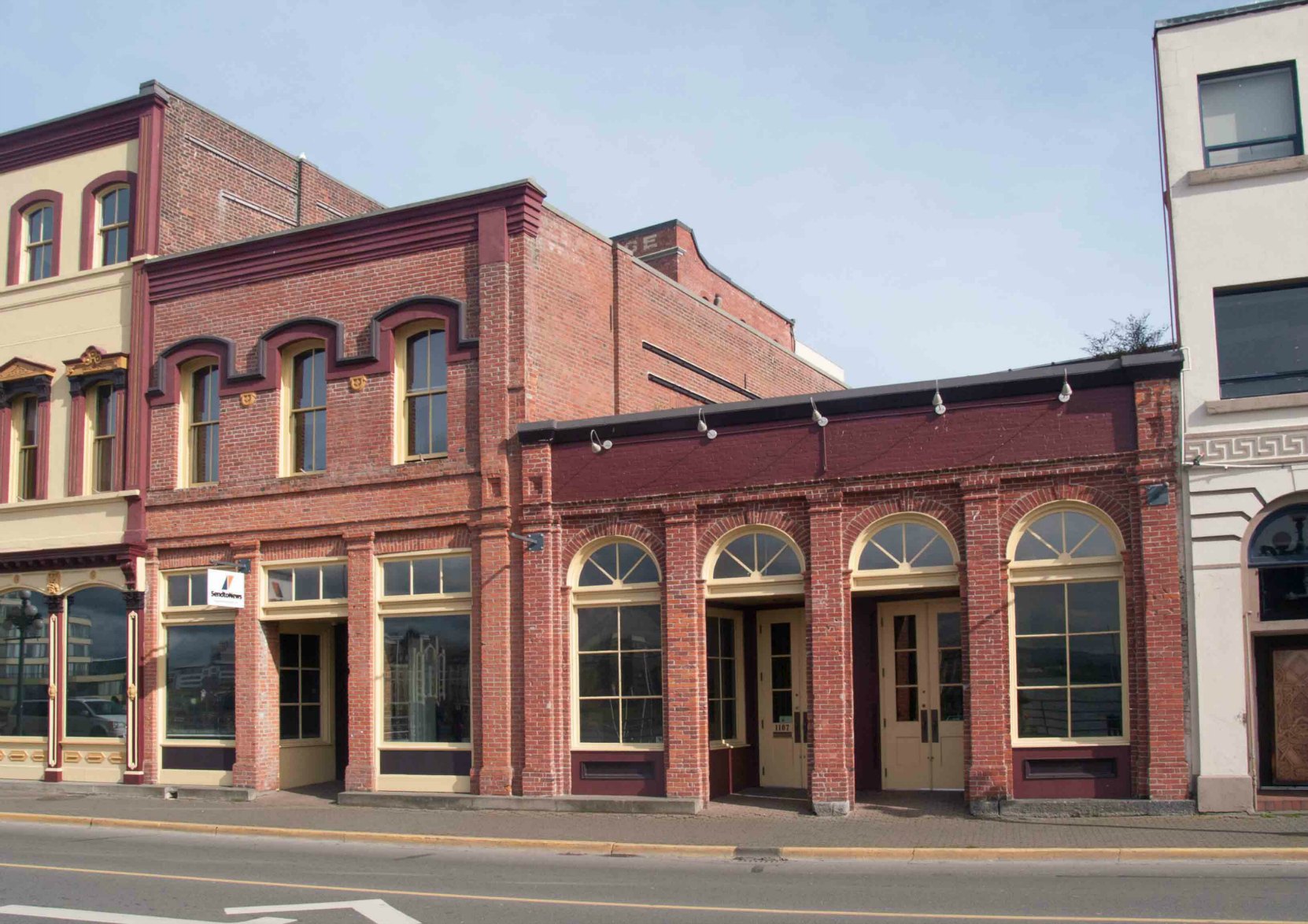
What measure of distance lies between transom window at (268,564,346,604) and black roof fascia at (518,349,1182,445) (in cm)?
412

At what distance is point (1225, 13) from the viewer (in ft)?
55.5

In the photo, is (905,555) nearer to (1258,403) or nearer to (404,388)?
(1258,403)

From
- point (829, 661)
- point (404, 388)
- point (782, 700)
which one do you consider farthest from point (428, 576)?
point (829, 661)

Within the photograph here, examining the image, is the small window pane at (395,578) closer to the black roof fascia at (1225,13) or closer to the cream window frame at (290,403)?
the cream window frame at (290,403)

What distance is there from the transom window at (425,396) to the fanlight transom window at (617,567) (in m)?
3.10

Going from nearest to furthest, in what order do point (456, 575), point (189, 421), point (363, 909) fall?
point (363, 909) < point (456, 575) < point (189, 421)

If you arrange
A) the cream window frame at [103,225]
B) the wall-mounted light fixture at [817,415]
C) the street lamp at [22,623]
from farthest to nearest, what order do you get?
1. the cream window frame at [103,225]
2. the street lamp at [22,623]
3. the wall-mounted light fixture at [817,415]

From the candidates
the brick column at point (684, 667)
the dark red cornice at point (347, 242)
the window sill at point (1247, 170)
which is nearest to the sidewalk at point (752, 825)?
the brick column at point (684, 667)

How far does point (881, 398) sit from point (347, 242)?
9.27 meters

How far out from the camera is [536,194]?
2036 cm

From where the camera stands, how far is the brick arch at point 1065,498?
53.3 ft

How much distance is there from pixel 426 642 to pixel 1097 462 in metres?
10.1

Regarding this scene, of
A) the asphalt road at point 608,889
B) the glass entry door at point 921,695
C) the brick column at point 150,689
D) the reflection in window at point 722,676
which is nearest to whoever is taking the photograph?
the asphalt road at point 608,889

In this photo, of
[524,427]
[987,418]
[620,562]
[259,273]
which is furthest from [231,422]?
[987,418]
